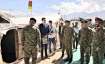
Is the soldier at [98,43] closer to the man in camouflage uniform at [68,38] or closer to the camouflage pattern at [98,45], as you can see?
the camouflage pattern at [98,45]

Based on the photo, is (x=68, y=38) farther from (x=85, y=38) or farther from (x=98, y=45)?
(x=98, y=45)

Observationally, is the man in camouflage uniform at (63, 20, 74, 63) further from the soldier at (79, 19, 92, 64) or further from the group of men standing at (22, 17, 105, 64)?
the soldier at (79, 19, 92, 64)

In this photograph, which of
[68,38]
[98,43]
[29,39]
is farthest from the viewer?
[68,38]

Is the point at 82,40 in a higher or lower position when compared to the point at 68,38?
higher

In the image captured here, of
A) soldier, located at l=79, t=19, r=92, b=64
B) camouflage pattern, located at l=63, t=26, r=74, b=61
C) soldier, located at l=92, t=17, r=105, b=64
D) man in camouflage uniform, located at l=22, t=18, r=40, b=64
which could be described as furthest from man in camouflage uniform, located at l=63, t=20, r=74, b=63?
soldier, located at l=92, t=17, r=105, b=64

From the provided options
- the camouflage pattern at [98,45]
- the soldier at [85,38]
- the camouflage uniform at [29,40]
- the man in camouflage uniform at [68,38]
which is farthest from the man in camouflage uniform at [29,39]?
the man in camouflage uniform at [68,38]

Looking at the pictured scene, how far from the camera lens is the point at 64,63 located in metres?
14.3

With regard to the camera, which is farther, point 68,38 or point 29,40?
point 68,38

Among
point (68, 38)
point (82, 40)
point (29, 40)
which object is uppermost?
point (29, 40)

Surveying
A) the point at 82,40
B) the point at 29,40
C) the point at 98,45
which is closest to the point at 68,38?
the point at 82,40

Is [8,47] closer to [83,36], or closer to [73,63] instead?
[73,63]

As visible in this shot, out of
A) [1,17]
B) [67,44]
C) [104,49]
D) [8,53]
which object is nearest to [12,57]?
[8,53]

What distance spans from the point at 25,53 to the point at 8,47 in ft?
31.5

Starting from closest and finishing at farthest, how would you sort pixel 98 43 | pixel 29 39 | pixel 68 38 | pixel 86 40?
pixel 98 43 → pixel 29 39 → pixel 86 40 → pixel 68 38
